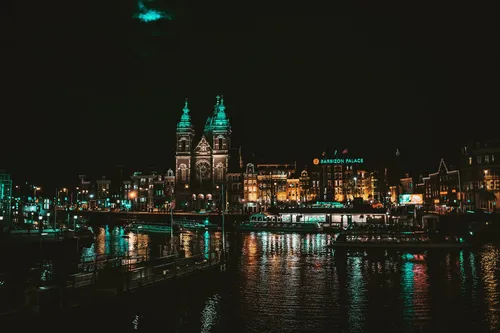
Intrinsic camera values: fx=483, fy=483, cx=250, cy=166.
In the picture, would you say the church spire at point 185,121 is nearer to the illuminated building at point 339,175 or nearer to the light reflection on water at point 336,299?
the illuminated building at point 339,175

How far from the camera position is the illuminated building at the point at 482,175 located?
290 ft

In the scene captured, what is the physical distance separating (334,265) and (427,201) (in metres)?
89.8

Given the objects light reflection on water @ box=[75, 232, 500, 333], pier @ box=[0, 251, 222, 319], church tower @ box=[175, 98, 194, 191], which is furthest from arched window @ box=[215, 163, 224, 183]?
pier @ box=[0, 251, 222, 319]

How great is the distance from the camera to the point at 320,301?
85.0 feet

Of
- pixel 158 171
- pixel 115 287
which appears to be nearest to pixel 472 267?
pixel 115 287

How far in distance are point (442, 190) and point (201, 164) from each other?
6962cm

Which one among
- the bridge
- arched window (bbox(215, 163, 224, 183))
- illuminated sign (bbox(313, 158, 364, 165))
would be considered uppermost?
illuminated sign (bbox(313, 158, 364, 165))

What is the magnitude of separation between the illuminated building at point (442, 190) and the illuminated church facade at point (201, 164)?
56.6 meters

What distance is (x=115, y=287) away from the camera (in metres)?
23.6

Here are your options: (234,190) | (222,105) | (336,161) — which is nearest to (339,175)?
(336,161)

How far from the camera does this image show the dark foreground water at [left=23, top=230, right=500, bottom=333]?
68.5 ft

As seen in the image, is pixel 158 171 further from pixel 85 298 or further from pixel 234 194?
pixel 85 298

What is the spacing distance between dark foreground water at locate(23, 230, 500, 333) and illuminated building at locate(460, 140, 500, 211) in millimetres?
51605

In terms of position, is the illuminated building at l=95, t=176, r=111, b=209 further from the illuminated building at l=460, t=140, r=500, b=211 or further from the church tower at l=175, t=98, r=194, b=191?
the illuminated building at l=460, t=140, r=500, b=211
